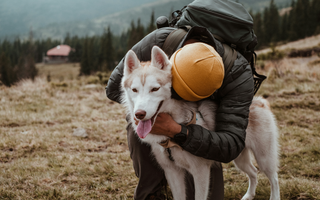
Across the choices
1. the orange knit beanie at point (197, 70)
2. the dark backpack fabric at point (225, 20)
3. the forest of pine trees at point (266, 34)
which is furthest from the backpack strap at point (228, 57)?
the forest of pine trees at point (266, 34)

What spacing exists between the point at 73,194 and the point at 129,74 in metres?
2.19

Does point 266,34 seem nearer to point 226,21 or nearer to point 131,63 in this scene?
point 226,21

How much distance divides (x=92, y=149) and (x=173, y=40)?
11.6ft

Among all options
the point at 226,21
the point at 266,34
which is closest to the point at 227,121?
the point at 226,21

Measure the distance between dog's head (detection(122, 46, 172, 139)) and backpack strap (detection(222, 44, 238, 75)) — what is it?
58 centimetres

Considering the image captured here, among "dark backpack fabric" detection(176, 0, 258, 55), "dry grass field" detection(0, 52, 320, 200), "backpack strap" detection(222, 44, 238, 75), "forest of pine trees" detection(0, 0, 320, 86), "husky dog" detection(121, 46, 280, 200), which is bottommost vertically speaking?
"forest of pine trees" detection(0, 0, 320, 86)

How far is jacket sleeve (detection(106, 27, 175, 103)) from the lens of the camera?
2.55 m

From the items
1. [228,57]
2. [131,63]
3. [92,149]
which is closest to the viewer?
[131,63]

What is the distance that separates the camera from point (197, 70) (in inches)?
71.5

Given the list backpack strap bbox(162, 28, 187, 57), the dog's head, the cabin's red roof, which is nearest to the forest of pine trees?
the cabin's red roof

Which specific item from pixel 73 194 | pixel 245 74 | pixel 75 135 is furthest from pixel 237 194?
pixel 75 135

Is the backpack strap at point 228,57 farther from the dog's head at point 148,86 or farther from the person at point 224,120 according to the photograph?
the dog's head at point 148,86

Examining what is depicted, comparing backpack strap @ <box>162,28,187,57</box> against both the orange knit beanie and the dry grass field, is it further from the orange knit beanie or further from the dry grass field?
the dry grass field

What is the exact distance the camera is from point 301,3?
2185 inches
